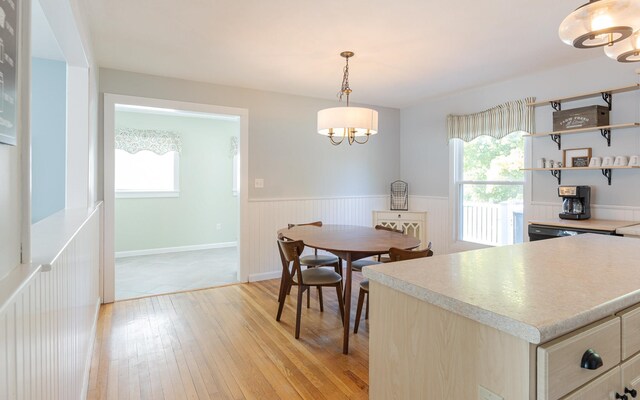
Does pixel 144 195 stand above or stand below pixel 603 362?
above

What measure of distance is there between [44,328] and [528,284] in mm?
1481

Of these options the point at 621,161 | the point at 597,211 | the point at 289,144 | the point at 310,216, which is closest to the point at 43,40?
the point at 289,144

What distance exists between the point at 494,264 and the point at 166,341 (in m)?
2.43

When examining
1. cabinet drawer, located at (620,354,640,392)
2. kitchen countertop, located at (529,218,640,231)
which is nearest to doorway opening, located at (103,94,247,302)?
kitchen countertop, located at (529,218,640,231)

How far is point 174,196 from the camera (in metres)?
6.18

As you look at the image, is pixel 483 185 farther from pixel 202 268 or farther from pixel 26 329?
pixel 26 329

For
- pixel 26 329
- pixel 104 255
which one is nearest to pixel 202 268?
pixel 104 255

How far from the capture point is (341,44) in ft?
9.69

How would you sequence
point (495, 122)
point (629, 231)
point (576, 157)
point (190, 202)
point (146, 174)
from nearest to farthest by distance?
point (629, 231)
point (576, 157)
point (495, 122)
point (146, 174)
point (190, 202)

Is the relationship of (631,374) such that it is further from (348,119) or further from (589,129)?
(589,129)

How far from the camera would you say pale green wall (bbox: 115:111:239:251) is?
5801 mm

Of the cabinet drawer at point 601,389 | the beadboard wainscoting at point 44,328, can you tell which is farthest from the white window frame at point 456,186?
the beadboard wainscoting at point 44,328

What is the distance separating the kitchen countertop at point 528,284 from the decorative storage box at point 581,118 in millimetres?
2150

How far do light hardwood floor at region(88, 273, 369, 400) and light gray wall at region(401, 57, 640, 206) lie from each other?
2446 mm
